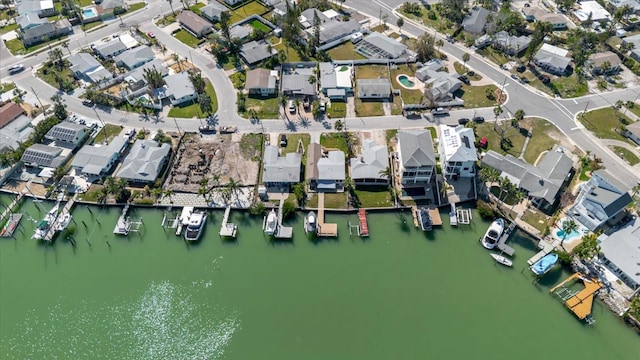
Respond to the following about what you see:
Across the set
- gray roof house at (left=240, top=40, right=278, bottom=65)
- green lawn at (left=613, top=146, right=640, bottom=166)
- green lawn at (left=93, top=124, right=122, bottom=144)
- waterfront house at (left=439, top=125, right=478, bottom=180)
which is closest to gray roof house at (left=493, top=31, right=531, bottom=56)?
green lawn at (left=613, top=146, right=640, bottom=166)

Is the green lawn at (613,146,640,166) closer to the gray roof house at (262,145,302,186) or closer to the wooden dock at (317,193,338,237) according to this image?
the wooden dock at (317,193,338,237)

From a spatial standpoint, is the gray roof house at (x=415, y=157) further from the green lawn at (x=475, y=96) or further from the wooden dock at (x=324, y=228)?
the green lawn at (x=475, y=96)

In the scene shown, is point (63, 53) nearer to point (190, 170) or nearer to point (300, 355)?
point (190, 170)

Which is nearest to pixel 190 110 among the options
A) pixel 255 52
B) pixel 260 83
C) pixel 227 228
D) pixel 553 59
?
pixel 260 83

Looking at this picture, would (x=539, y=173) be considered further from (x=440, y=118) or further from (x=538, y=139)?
(x=440, y=118)

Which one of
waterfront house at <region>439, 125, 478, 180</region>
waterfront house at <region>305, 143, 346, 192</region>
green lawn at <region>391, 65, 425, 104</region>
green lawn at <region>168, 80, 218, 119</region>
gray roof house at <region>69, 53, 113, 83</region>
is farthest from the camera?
gray roof house at <region>69, 53, 113, 83</region>

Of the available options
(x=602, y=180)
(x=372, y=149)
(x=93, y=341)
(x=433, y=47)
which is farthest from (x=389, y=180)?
(x=93, y=341)
